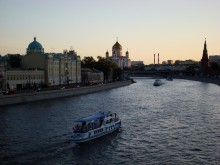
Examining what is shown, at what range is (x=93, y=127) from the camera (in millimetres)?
28156

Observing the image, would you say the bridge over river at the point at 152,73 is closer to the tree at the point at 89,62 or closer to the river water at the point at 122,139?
the tree at the point at 89,62

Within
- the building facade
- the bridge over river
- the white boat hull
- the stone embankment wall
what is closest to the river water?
the white boat hull

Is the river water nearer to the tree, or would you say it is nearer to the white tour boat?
the white tour boat

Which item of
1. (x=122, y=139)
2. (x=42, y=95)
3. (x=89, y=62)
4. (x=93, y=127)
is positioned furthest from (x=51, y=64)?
(x=122, y=139)

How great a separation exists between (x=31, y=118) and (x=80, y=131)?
11.2 m

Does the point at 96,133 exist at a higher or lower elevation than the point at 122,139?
higher

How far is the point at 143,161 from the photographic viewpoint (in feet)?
72.8

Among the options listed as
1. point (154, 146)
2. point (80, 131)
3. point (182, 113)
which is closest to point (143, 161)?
point (154, 146)

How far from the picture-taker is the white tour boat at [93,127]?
26.3 meters

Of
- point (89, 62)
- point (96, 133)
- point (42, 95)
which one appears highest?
point (89, 62)

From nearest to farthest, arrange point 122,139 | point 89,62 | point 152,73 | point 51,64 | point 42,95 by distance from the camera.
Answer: point 122,139 → point 42,95 → point 51,64 → point 89,62 → point 152,73

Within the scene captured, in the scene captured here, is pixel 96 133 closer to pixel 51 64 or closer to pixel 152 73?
pixel 51 64

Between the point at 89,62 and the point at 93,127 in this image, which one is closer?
the point at 93,127

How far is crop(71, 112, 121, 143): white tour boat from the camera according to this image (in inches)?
1034
